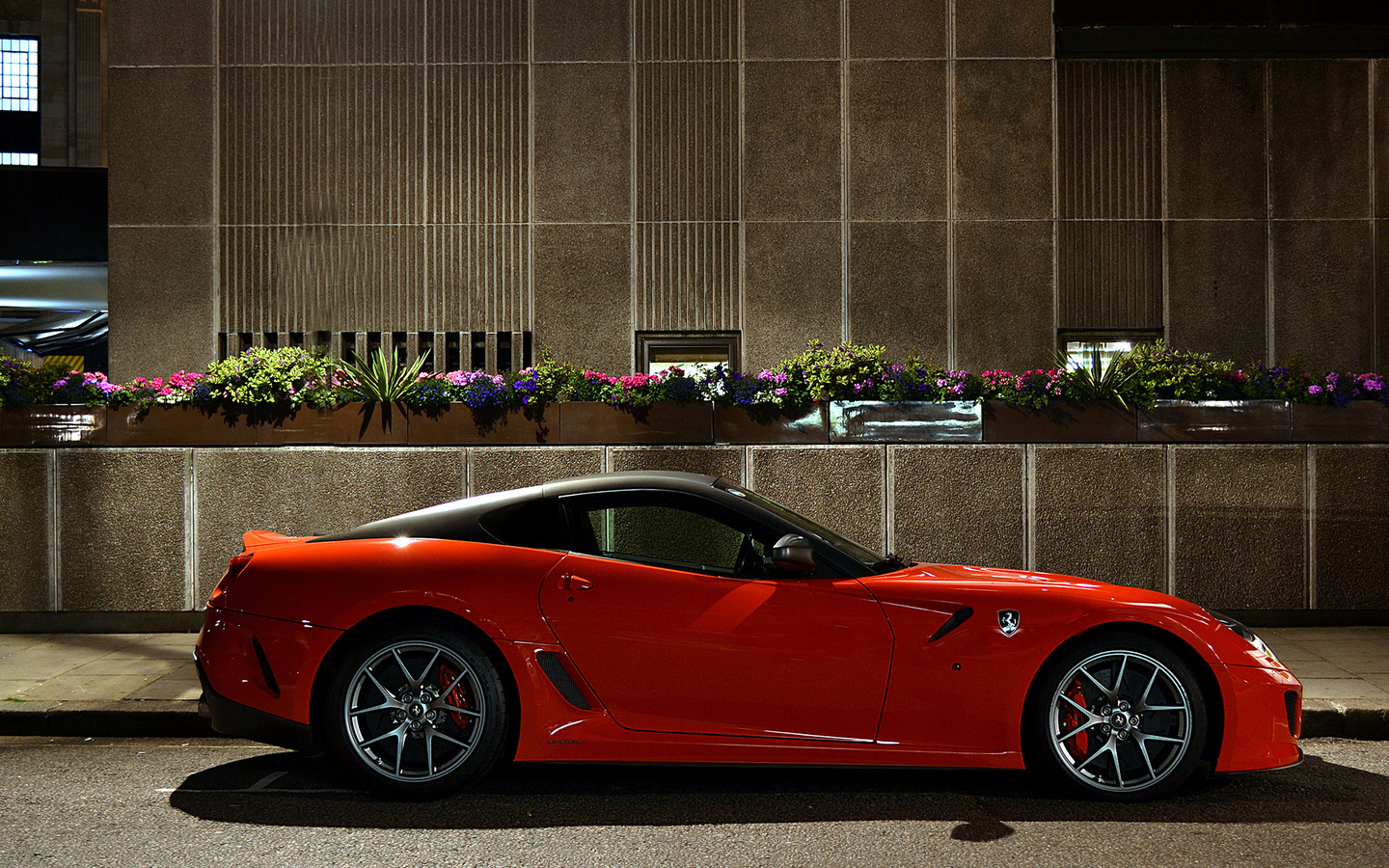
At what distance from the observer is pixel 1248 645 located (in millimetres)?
3984

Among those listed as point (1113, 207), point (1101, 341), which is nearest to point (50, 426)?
point (1101, 341)

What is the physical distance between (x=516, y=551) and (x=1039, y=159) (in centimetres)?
778

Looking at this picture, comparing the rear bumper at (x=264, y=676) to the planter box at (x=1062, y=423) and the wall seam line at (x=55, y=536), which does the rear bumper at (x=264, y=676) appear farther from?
the planter box at (x=1062, y=423)

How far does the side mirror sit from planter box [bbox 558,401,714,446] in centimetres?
390

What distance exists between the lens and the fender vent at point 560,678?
12.9 ft

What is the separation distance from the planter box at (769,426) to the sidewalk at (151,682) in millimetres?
3590

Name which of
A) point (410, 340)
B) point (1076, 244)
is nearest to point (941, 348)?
point (1076, 244)

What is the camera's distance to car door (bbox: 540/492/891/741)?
388 centimetres

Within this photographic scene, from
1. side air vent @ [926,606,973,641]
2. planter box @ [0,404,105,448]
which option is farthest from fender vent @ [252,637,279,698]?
planter box @ [0,404,105,448]

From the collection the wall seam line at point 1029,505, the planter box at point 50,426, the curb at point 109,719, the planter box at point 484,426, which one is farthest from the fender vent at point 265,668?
the wall seam line at point 1029,505

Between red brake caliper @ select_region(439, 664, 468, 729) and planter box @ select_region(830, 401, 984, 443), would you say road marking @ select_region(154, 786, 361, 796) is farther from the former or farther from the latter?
planter box @ select_region(830, 401, 984, 443)

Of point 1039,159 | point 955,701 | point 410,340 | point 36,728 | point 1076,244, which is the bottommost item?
point 36,728

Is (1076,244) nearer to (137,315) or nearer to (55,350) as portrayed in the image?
(137,315)

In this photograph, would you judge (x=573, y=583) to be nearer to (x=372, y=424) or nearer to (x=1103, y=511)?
(x=372, y=424)
